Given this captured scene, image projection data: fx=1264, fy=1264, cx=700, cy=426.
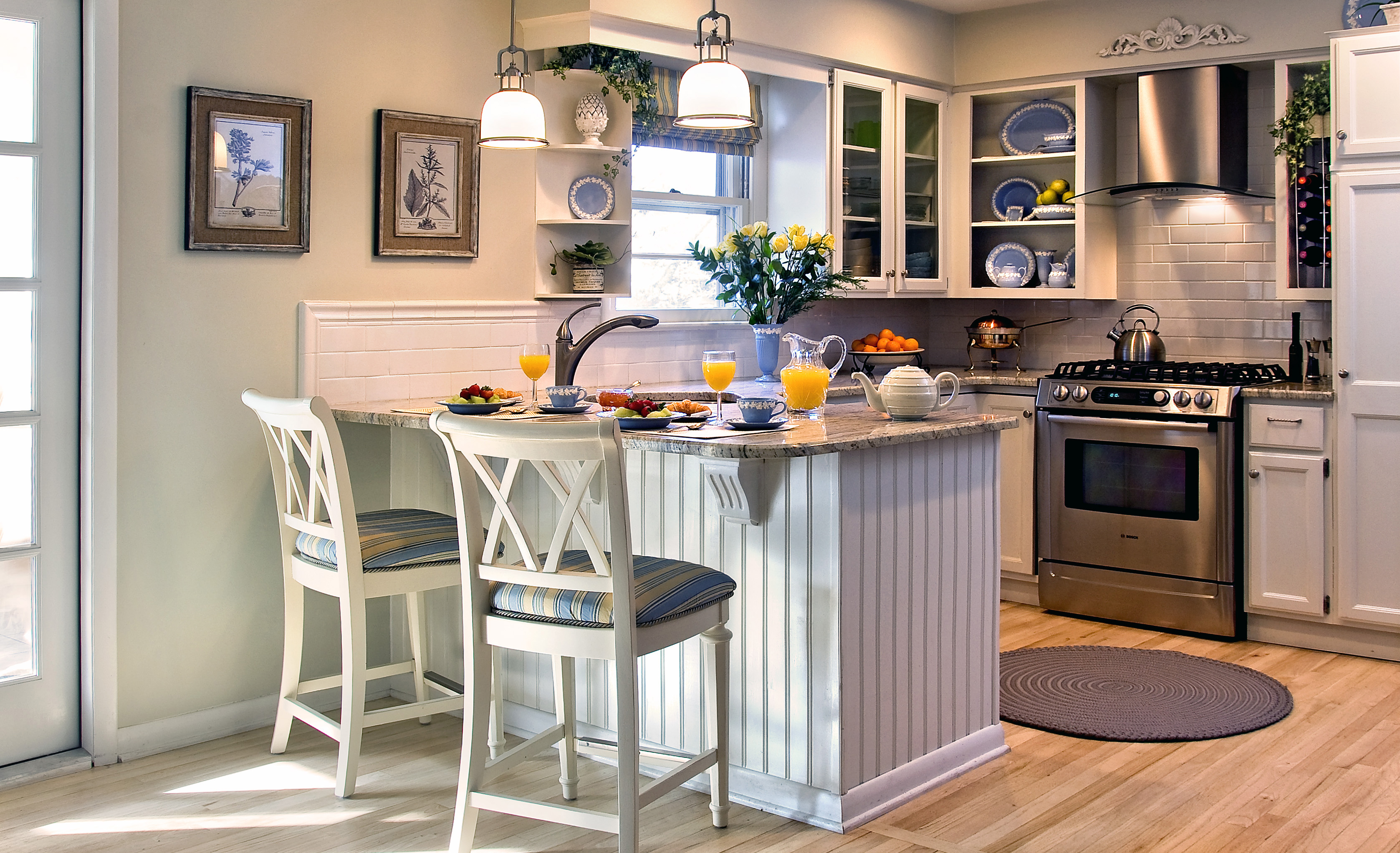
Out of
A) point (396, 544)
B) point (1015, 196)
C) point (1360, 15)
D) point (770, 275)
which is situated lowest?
point (396, 544)

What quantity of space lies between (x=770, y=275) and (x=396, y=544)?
6.60 ft

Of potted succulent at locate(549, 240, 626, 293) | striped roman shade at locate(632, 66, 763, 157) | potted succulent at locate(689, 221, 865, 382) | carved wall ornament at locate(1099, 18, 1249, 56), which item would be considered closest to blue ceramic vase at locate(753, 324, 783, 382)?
potted succulent at locate(689, 221, 865, 382)

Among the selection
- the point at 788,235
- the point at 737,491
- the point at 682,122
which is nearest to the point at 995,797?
the point at 737,491

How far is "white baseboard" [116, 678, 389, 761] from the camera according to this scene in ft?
11.2

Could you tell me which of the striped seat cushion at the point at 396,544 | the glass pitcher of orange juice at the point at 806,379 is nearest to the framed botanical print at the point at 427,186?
the striped seat cushion at the point at 396,544

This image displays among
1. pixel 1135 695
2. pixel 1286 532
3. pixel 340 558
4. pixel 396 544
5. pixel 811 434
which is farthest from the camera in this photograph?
pixel 1286 532

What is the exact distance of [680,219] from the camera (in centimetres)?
521

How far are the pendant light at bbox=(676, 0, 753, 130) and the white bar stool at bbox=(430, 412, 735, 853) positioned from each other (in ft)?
3.51

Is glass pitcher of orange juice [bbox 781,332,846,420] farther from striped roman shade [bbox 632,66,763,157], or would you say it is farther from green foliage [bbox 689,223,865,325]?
striped roman shade [bbox 632,66,763,157]

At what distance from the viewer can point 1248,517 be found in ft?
15.1

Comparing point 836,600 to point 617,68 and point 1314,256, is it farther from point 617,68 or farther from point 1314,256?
point 1314,256

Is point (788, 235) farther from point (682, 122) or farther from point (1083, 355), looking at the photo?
point (1083, 355)

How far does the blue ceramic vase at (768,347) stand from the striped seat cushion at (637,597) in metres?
2.06

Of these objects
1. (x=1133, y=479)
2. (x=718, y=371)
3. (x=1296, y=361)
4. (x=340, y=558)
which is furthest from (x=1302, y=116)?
(x=340, y=558)
